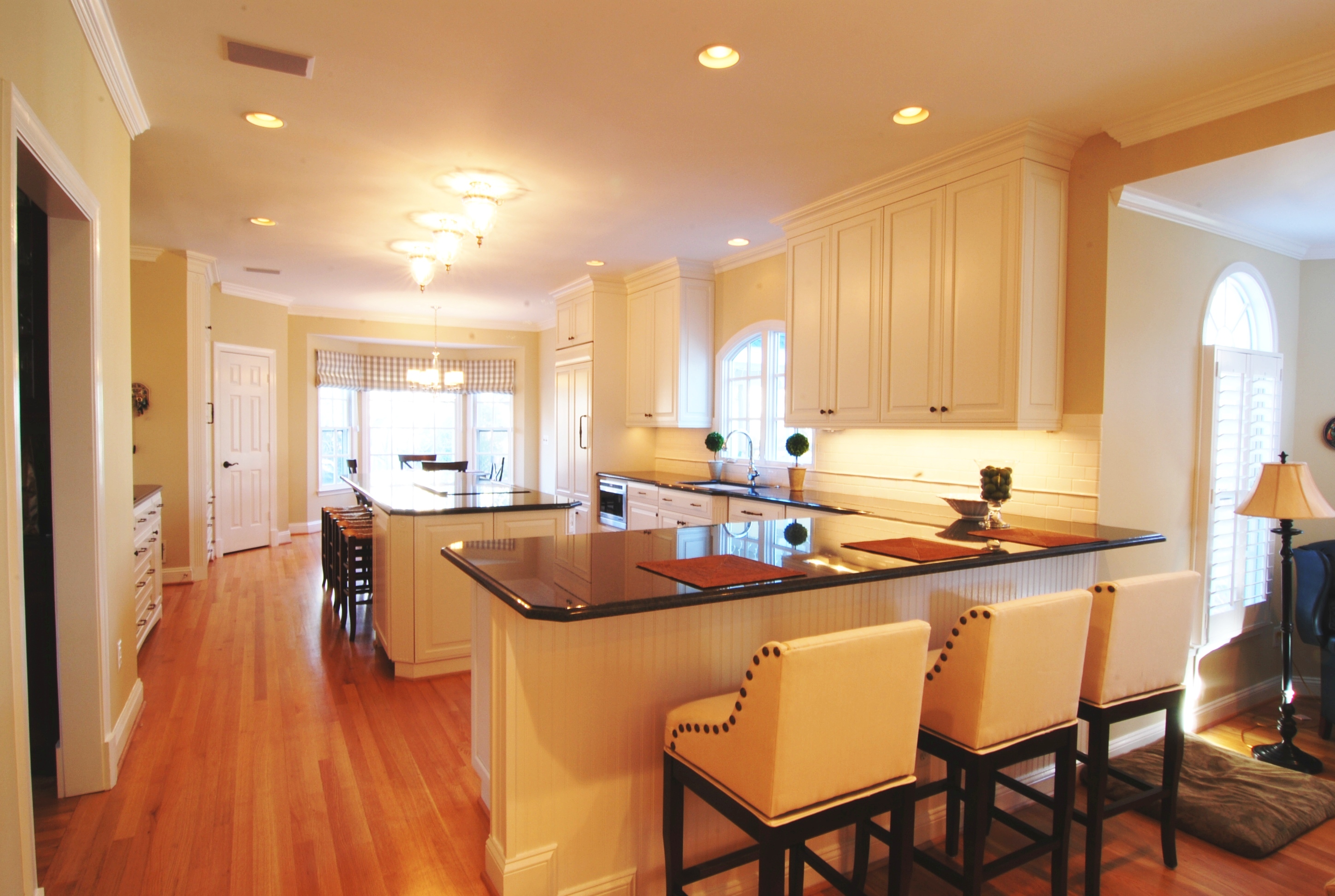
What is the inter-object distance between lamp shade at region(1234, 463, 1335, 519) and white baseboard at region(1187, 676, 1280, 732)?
1085 millimetres

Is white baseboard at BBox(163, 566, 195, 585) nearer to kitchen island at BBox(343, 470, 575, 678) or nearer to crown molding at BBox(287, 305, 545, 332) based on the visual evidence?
kitchen island at BBox(343, 470, 575, 678)

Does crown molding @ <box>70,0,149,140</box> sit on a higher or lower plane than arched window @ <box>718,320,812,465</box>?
higher

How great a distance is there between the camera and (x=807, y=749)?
5.03 feet

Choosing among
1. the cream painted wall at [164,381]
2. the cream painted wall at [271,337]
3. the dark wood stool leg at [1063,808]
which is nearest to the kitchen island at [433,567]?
the dark wood stool leg at [1063,808]

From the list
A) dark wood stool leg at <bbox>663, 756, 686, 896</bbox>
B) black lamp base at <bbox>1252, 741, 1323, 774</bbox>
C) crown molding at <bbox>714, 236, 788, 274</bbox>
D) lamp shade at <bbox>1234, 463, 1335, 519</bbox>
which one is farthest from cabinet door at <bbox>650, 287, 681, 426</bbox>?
dark wood stool leg at <bbox>663, 756, 686, 896</bbox>

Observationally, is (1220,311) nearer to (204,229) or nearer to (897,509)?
(897,509)

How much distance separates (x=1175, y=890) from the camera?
222 cm

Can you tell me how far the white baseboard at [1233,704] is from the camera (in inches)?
139

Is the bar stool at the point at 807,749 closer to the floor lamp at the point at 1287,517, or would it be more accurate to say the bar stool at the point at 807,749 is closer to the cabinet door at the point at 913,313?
the cabinet door at the point at 913,313

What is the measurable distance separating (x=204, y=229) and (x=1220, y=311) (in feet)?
20.4

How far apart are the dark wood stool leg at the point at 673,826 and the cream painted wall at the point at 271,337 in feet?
21.8

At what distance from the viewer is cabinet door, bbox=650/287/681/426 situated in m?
5.73

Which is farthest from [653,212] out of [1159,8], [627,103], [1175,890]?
[1175,890]

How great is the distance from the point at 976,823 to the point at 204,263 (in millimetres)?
6568
